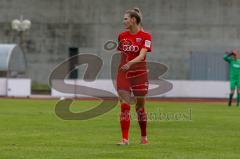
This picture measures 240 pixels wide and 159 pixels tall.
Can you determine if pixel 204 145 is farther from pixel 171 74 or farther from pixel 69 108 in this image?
pixel 171 74

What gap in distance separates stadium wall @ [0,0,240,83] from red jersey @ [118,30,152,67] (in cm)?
4024

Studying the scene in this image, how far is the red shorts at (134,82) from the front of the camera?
13.4 meters

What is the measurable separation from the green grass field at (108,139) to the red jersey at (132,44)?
4.95 feet

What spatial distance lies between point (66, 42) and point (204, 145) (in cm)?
4156

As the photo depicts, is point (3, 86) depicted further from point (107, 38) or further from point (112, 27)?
point (112, 27)

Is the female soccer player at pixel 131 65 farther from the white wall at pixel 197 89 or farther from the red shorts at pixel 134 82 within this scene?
the white wall at pixel 197 89

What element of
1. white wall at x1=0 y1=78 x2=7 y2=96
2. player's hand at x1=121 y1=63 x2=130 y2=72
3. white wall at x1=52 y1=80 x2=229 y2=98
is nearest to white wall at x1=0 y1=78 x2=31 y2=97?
white wall at x1=0 y1=78 x2=7 y2=96

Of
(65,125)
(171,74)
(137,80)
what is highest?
(137,80)

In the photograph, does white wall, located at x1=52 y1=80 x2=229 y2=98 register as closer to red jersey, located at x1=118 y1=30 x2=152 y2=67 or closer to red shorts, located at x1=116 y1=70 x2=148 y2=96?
red shorts, located at x1=116 y1=70 x2=148 y2=96

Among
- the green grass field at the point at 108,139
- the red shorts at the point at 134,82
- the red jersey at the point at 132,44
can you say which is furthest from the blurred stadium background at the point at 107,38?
the red jersey at the point at 132,44

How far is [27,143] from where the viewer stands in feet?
44.3

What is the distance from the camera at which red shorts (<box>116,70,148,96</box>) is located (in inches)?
529

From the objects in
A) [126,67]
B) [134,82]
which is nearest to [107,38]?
[134,82]

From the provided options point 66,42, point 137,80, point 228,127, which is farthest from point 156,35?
point 137,80
